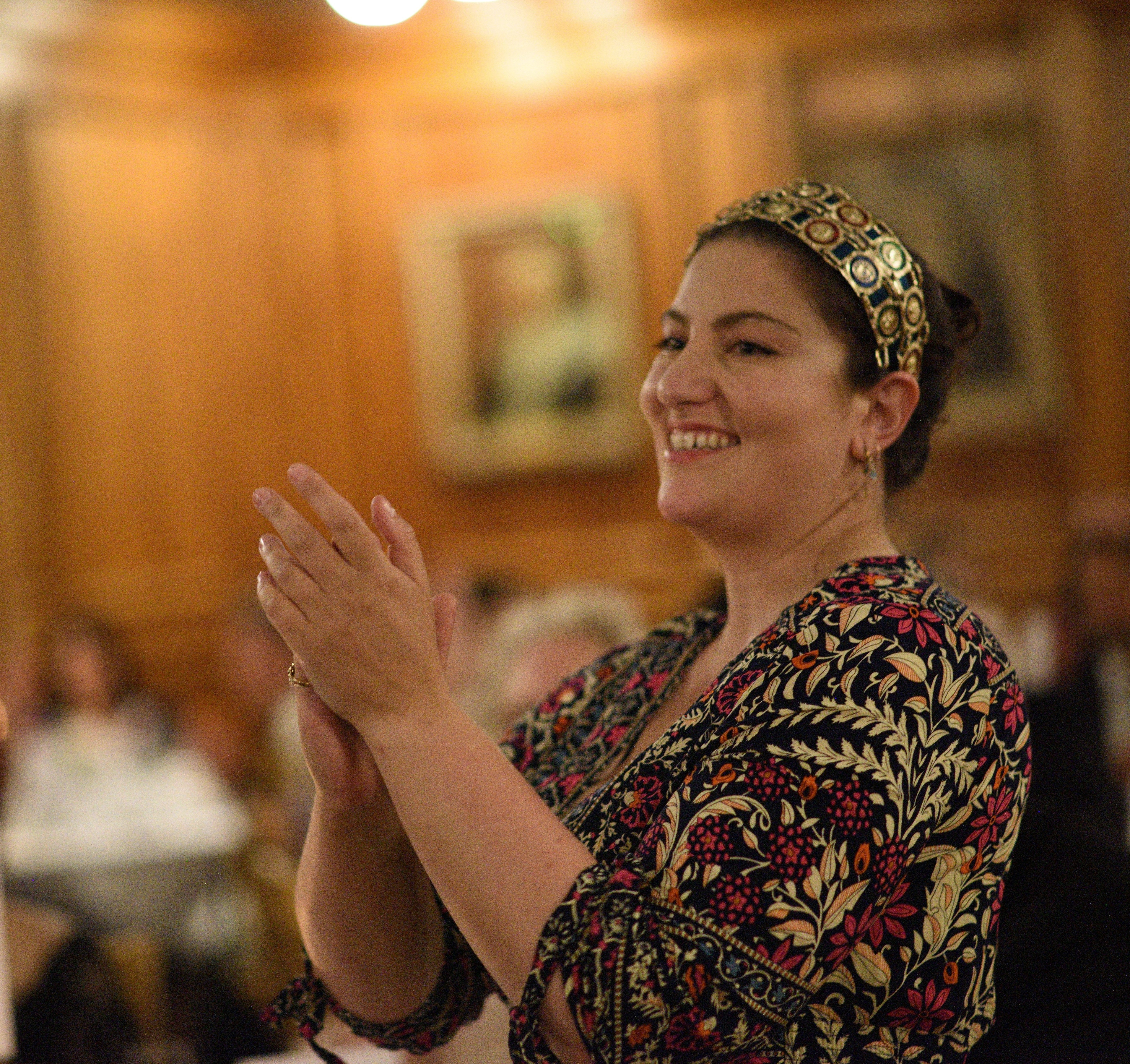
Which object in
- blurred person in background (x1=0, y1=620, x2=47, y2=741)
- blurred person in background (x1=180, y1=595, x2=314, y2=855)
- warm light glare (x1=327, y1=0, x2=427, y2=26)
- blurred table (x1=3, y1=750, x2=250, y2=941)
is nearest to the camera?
warm light glare (x1=327, y1=0, x2=427, y2=26)

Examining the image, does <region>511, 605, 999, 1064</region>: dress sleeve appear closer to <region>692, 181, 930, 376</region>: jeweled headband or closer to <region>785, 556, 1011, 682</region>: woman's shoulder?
<region>785, 556, 1011, 682</region>: woman's shoulder

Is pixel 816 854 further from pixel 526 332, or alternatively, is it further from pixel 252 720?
pixel 526 332

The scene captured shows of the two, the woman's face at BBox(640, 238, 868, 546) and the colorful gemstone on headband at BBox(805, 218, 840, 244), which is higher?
the colorful gemstone on headband at BBox(805, 218, 840, 244)

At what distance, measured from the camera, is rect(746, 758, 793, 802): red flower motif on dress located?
112cm

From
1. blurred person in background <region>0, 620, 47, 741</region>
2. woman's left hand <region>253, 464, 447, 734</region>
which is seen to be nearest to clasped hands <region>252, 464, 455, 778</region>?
woman's left hand <region>253, 464, 447, 734</region>

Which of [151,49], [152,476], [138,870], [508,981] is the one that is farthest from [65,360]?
[508,981]

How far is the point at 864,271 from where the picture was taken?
1401mm

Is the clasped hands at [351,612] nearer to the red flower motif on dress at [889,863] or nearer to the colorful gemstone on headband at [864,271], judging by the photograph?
the red flower motif on dress at [889,863]

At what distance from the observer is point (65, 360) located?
5.91 meters

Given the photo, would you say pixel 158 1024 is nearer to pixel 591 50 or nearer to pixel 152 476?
pixel 152 476

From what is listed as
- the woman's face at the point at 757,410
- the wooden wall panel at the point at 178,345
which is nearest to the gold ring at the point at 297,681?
the woman's face at the point at 757,410

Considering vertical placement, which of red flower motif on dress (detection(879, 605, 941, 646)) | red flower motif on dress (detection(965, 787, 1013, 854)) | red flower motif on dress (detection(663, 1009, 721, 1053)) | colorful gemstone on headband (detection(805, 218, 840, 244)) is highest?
colorful gemstone on headband (detection(805, 218, 840, 244))

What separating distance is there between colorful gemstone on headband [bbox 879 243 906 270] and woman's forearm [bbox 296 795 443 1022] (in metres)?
0.76

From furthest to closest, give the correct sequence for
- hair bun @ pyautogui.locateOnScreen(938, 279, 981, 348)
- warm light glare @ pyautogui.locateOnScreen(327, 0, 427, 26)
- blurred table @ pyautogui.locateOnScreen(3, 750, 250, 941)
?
1. blurred table @ pyautogui.locateOnScreen(3, 750, 250, 941)
2. warm light glare @ pyautogui.locateOnScreen(327, 0, 427, 26)
3. hair bun @ pyautogui.locateOnScreen(938, 279, 981, 348)
